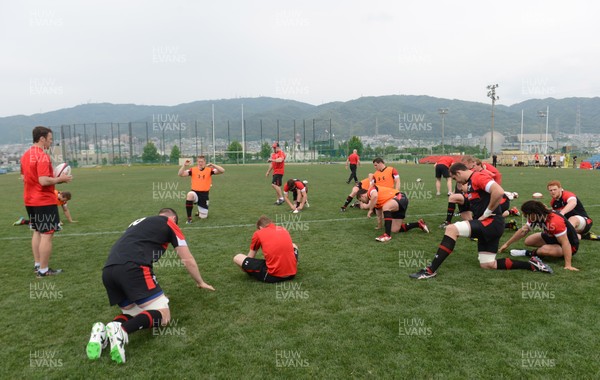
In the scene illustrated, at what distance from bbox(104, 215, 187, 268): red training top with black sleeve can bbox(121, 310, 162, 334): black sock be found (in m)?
0.56

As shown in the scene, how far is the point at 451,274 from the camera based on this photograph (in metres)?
5.75

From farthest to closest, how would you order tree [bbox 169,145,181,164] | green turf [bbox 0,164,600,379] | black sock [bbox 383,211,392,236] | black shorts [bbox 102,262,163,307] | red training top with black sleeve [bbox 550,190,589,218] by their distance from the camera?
tree [bbox 169,145,181,164] → black sock [bbox 383,211,392,236] → red training top with black sleeve [bbox 550,190,589,218] → black shorts [bbox 102,262,163,307] → green turf [bbox 0,164,600,379]

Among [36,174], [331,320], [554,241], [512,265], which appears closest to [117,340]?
[331,320]

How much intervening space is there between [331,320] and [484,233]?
3035 millimetres

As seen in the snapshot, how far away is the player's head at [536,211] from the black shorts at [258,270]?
4.00 metres

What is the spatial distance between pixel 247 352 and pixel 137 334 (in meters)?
1.40

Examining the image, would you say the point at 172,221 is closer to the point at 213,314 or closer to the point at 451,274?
the point at 213,314

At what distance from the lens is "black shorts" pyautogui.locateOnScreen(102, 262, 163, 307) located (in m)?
3.99

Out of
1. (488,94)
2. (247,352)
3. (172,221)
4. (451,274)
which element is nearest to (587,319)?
(451,274)

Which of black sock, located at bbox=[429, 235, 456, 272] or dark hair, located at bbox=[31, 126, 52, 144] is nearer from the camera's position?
black sock, located at bbox=[429, 235, 456, 272]

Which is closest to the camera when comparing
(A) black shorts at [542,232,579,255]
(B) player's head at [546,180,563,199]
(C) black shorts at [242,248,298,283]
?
(C) black shorts at [242,248,298,283]

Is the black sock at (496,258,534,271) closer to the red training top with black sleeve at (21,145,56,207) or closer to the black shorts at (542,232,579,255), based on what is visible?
the black shorts at (542,232,579,255)

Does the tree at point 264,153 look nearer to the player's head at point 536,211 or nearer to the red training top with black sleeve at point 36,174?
the red training top with black sleeve at point 36,174

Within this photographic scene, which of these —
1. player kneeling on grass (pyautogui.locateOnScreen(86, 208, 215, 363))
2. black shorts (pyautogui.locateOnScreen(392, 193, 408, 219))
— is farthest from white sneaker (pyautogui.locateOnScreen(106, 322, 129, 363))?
black shorts (pyautogui.locateOnScreen(392, 193, 408, 219))
